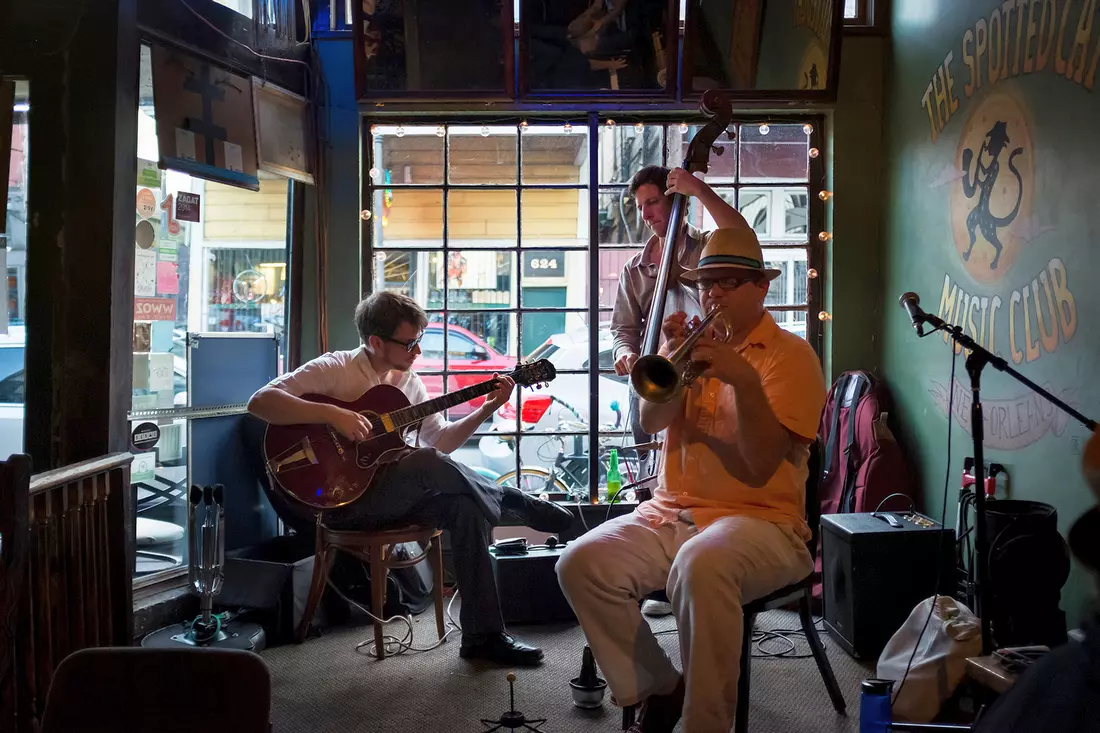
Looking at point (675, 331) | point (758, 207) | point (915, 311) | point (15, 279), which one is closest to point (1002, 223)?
point (915, 311)

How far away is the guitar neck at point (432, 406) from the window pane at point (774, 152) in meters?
1.76

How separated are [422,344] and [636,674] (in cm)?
236

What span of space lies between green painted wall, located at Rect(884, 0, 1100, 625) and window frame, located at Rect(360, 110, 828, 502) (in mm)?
319

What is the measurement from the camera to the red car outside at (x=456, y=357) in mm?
4246

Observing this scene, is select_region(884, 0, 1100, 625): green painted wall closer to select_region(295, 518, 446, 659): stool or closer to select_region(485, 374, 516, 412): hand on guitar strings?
select_region(485, 374, 516, 412): hand on guitar strings

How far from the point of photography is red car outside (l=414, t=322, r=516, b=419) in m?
4.25

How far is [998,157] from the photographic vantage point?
3.14m

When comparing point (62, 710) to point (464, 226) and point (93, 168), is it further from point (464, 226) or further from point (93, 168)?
point (464, 226)

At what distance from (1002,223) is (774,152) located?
133cm

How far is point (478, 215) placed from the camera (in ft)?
13.9

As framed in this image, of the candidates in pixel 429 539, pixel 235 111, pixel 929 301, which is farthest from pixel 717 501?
pixel 235 111

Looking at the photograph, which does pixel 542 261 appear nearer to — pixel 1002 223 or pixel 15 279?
pixel 1002 223

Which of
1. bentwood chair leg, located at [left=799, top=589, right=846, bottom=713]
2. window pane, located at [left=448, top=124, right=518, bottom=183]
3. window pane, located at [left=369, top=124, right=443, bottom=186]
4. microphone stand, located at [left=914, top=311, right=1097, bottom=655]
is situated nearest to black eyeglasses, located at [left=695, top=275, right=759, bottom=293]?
microphone stand, located at [left=914, top=311, right=1097, bottom=655]

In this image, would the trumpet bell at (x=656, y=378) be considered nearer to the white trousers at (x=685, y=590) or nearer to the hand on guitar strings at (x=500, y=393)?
the white trousers at (x=685, y=590)
